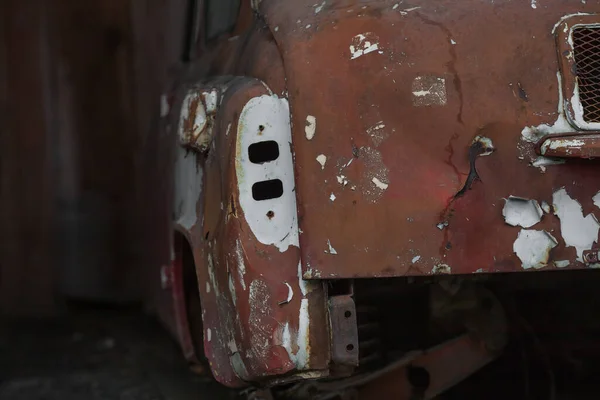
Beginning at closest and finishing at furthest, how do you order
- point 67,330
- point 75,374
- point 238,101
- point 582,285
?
point 238,101 < point 582,285 < point 75,374 < point 67,330

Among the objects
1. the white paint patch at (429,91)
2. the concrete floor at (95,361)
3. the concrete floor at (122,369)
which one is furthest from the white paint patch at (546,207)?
the concrete floor at (95,361)

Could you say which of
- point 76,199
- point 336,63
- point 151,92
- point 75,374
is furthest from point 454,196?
point 76,199

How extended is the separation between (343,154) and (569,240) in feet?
1.95

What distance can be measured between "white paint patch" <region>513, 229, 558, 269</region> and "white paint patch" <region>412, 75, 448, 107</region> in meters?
0.39

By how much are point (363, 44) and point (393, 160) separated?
12.1 inches

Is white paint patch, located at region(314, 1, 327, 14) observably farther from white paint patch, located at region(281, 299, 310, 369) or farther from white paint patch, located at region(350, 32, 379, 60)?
white paint patch, located at region(281, 299, 310, 369)

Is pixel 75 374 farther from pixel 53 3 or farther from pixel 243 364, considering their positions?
pixel 53 3

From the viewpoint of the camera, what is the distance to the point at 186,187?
2.59 meters

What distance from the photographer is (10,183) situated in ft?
16.4

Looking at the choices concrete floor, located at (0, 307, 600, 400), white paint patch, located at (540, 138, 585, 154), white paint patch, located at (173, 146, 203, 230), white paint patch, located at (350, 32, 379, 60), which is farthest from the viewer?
concrete floor, located at (0, 307, 600, 400)

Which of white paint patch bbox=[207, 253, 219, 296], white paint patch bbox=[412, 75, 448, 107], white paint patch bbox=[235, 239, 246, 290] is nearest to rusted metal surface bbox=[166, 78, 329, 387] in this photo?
white paint patch bbox=[235, 239, 246, 290]

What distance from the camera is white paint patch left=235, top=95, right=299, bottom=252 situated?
1.92 m

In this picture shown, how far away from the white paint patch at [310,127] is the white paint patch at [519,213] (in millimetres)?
505

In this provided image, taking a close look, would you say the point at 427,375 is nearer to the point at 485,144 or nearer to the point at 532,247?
the point at 532,247
